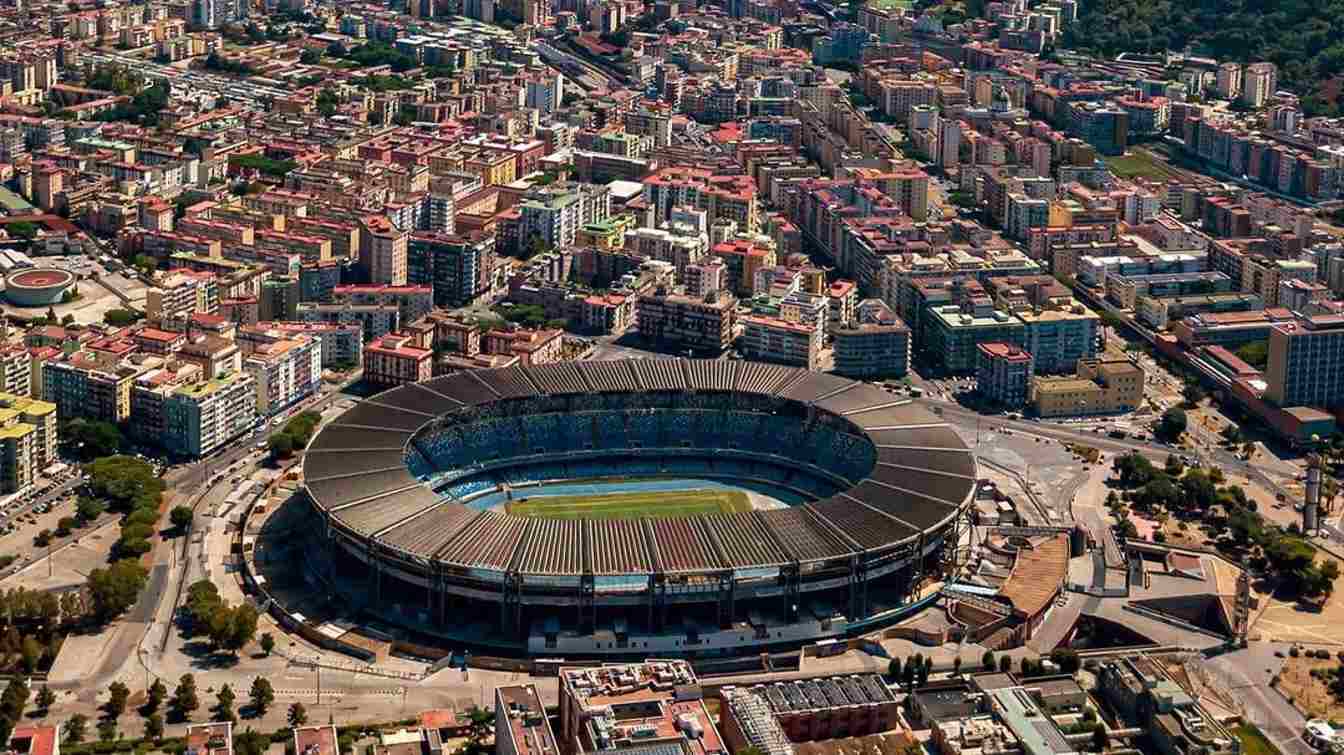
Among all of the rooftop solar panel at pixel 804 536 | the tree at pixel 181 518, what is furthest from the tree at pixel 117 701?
the rooftop solar panel at pixel 804 536

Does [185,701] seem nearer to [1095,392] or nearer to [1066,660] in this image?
[1066,660]

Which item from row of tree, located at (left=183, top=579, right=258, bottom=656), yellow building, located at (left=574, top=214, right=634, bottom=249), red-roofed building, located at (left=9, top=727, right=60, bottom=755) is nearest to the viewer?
red-roofed building, located at (left=9, top=727, right=60, bottom=755)

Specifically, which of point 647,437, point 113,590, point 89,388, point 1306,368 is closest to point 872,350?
point 647,437

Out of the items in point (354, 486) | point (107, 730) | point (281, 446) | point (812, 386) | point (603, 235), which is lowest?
point (107, 730)

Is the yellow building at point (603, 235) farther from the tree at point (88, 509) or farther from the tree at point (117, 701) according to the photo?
the tree at point (117, 701)

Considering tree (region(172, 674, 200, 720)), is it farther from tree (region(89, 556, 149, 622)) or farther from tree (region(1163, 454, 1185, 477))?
tree (region(1163, 454, 1185, 477))

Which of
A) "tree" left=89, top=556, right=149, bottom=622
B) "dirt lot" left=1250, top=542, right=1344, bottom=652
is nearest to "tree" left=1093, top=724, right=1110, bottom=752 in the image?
"dirt lot" left=1250, top=542, right=1344, bottom=652

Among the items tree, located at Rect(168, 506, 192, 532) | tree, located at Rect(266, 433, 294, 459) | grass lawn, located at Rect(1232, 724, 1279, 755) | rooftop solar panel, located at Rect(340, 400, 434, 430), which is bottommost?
grass lawn, located at Rect(1232, 724, 1279, 755)
